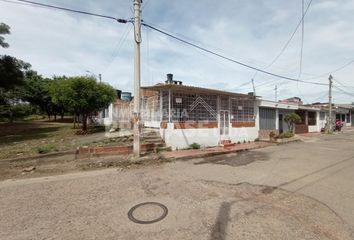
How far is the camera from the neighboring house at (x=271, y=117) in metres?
18.9

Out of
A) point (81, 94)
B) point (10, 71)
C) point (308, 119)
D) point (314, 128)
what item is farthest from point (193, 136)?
point (314, 128)

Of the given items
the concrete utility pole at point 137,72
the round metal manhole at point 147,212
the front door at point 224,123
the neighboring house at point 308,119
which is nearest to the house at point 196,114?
the front door at point 224,123

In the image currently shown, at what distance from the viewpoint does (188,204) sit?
5.19m

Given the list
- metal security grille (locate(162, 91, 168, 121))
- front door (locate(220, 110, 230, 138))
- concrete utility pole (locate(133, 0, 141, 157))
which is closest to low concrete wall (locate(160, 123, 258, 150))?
front door (locate(220, 110, 230, 138))

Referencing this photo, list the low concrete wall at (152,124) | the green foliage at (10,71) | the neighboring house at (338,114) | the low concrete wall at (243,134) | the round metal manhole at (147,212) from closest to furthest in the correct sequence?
the round metal manhole at (147,212) < the low concrete wall at (152,124) < the low concrete wall at (243,134) < the green foliage at (10,71) < the neighboring house at (338,114)

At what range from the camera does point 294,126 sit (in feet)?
76.8

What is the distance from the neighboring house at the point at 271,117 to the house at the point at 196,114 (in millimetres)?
1842

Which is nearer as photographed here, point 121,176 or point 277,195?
point 277,195

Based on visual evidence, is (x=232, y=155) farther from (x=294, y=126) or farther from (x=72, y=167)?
(x=294, y=126)

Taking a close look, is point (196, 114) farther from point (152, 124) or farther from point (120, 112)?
point (120, 112)

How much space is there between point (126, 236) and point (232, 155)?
887 cm

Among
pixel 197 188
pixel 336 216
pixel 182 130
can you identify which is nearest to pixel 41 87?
pixel 182 130

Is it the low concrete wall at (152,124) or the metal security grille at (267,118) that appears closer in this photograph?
the low concrete wall at (152,124)

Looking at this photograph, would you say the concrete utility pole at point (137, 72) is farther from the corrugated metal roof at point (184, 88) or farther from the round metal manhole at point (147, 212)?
the round metal manhole at point (147, 212)
